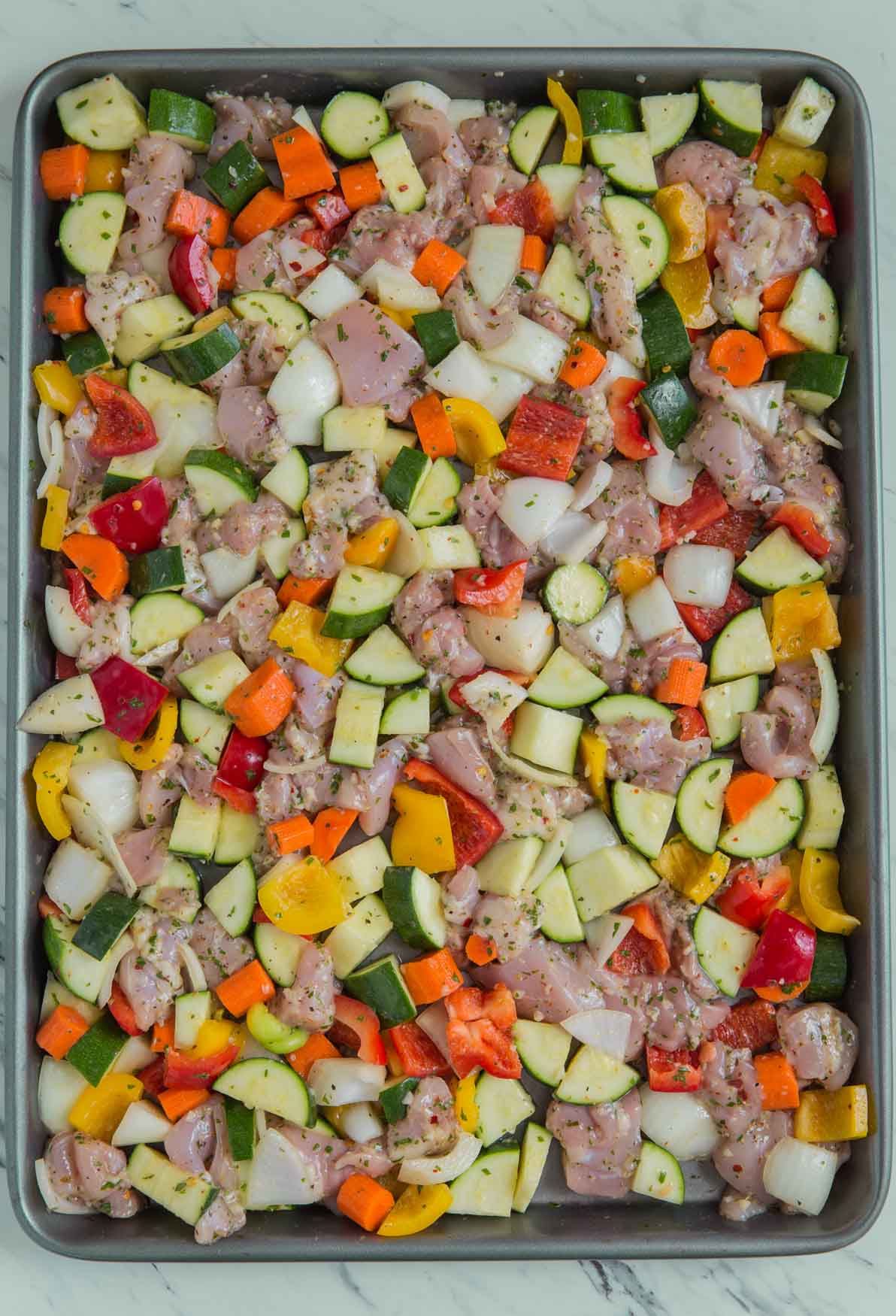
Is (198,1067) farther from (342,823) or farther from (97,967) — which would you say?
(342,823)

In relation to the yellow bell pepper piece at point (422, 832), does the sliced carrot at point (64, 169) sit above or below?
above

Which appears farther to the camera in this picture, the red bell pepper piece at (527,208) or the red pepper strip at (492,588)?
the red bell pepper piece at (527,208)

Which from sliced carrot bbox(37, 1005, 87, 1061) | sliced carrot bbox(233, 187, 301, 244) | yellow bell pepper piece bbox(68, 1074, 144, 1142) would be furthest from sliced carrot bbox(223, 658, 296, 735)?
sliced carrot bbox(233, 187, 301, 244)

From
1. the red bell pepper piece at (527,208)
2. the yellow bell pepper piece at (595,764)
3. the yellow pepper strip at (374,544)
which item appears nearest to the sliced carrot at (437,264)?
the red bell pepper piece at (527,208)

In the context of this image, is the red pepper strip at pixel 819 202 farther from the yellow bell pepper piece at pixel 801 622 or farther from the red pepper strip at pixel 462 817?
the red pepper strip at pixel 462 817

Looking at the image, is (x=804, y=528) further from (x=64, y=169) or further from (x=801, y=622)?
(x=64, y=169)

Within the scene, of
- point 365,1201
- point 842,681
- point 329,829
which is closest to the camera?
point 365,1201

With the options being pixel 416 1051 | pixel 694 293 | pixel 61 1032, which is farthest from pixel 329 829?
pixel 694 293
